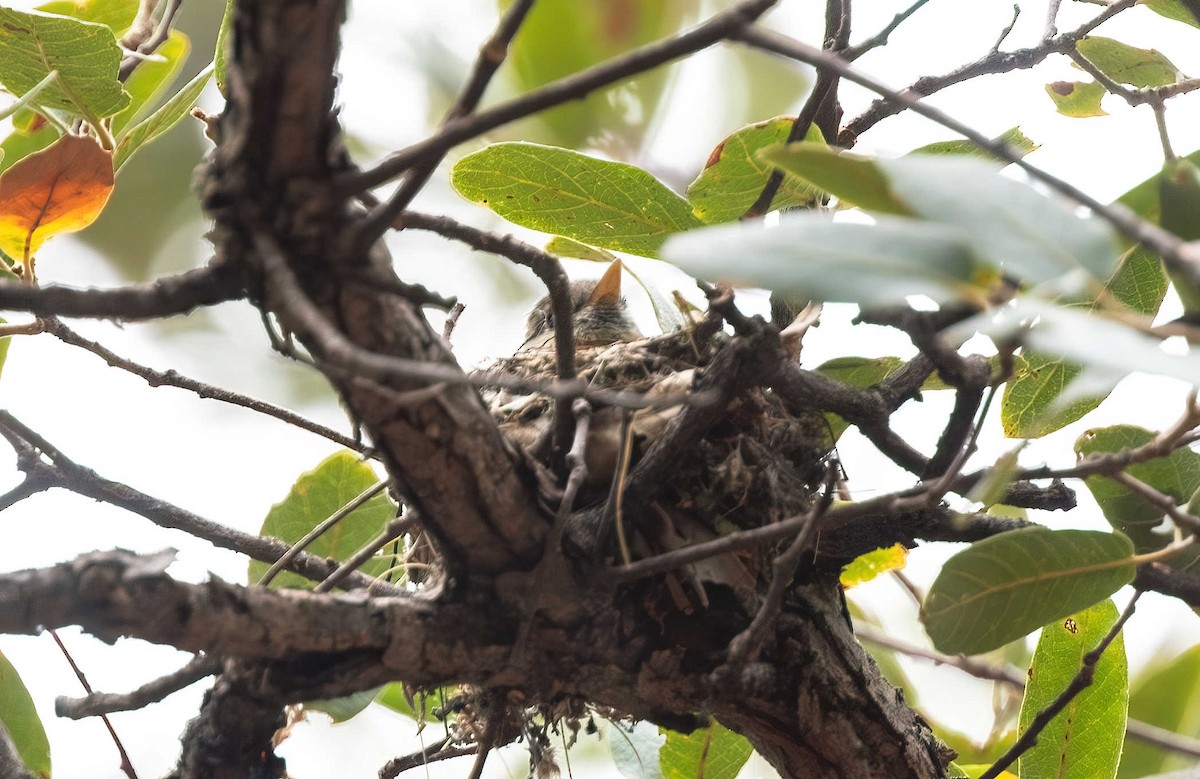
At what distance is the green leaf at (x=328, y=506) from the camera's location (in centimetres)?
143

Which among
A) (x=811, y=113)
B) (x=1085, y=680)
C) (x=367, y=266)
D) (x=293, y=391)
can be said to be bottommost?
(x=1085, y=680)

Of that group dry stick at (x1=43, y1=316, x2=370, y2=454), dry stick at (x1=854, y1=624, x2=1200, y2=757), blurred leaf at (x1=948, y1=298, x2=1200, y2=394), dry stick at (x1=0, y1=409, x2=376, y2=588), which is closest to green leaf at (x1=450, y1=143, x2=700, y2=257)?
dry stick at (x1=43, y1=316, x2=370, y2=454)

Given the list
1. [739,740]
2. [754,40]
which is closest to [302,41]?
[754,40]

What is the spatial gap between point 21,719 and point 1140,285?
1390mm

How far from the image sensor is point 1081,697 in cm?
123

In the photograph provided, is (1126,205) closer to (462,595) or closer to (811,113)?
(811,113)

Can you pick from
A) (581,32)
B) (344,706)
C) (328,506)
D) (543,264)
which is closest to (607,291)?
(581,32)

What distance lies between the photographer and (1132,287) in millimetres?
933

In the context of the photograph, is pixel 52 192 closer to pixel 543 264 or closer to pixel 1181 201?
pixel 543 264

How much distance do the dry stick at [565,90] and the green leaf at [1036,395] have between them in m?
0.60

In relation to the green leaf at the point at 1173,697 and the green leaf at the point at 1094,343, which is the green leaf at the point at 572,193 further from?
the green leaf at the point at 1173,697

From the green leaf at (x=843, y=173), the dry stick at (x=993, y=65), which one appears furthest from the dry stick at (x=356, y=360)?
the dry stick at (x=993, y=65)

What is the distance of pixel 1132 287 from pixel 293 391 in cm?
294

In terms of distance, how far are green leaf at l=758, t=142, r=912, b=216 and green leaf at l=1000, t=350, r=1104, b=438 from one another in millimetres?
484
